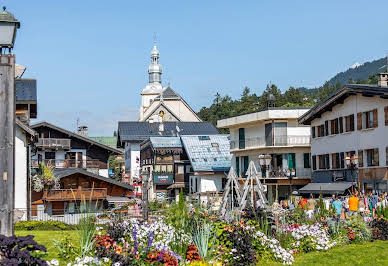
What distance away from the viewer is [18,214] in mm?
36688

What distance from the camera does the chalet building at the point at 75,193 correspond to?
47.0 m

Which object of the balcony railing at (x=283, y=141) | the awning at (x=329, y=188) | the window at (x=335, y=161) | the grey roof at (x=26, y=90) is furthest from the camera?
the balcony railing at (x=283, y=141)

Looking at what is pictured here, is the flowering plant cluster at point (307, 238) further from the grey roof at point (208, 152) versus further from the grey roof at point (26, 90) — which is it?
the grey roof at point (208, 152)

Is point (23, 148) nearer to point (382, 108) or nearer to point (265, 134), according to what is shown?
point (382, 108)

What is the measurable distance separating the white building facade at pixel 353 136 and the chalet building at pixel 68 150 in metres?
20.4

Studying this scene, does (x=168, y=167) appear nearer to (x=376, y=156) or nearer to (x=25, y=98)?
(x=25, y=98)

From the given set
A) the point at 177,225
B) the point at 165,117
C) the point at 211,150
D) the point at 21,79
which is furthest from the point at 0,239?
the point at 165,117

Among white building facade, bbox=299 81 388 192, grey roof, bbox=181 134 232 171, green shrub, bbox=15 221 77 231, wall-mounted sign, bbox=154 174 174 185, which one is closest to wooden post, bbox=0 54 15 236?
green shrub, bbox=15 221 77 231

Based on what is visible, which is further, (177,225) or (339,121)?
(339,121)

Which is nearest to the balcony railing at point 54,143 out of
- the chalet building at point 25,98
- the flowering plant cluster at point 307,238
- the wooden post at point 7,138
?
the chalet building at point 25,98

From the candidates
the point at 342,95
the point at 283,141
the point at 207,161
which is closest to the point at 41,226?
the point at 342,95

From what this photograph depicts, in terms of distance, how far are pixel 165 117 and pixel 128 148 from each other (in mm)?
19766

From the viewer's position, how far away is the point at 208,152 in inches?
2928

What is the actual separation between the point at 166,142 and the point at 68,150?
18.8m
